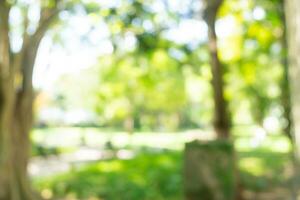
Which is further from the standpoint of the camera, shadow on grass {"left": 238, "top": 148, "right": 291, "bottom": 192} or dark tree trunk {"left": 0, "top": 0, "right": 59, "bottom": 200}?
shadow on grass {"left": 238, "top": 148, "right": 291, "bottom": 192}

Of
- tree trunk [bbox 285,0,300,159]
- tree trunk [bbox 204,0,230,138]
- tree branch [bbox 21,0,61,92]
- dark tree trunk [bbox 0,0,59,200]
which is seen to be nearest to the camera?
tree trunk [bbox 285,0,300,159]

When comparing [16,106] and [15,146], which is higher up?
[16,106]

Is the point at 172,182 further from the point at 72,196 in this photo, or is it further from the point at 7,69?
the point at 7,69

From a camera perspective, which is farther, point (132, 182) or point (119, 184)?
point (132, 182)

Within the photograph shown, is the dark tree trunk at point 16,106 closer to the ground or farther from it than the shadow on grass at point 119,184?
farther from it

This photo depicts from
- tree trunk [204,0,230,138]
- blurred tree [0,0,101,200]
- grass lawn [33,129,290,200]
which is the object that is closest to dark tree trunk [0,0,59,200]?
blurred tree [0,0,101,200]

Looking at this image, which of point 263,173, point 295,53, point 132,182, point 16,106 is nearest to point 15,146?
point 16,106

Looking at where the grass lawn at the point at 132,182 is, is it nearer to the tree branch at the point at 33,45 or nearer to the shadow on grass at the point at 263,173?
the shadow on grass at the point at 263,173

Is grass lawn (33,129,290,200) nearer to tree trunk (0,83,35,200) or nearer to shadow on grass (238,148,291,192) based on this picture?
shadow on grass (238,148,291,192)

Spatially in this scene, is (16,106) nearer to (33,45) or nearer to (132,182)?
(33,45)

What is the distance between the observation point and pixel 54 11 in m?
7.92

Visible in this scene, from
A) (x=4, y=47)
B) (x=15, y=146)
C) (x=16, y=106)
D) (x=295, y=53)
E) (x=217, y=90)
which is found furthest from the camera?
(x=217, y=90)

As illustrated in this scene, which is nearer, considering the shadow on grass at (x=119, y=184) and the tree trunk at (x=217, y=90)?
the shadow on grass at (x=119, y=184)

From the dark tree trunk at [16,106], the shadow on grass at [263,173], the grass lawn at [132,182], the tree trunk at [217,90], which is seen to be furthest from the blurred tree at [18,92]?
the shadow on grass at [263,173]
